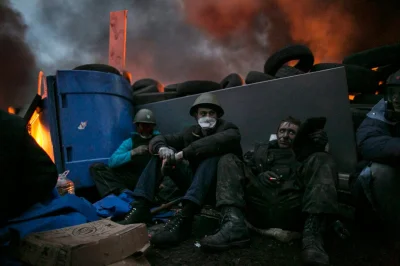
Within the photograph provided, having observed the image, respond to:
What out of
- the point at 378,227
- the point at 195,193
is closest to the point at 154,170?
the point at 195,193

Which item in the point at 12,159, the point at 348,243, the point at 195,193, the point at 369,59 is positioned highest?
the point at 369,59

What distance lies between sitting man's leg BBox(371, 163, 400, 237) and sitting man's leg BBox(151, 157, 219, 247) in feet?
4.13

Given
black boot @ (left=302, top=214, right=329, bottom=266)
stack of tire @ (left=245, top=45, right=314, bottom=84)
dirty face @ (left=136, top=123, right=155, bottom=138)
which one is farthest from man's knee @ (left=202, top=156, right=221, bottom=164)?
stack of tire @ (left=245, top=45, right=314, bottom=84)

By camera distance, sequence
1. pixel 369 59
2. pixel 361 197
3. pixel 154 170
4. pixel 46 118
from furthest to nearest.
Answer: pixel 369 59 → pixel 46 118 → pixel 154 170 → pixel 361 197

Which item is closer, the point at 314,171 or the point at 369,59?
the point at 314,171

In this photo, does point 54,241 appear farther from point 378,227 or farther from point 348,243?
point 378,227

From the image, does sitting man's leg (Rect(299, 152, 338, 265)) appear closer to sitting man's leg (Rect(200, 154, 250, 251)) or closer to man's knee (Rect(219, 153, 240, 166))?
sitting man's leg (Rect(200, 154, 250, 251))

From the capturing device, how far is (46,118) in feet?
13.3

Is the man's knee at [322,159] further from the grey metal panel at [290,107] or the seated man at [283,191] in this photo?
the grey metal panel at [290,107]

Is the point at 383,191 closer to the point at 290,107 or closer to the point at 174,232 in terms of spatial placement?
the point at 174,232

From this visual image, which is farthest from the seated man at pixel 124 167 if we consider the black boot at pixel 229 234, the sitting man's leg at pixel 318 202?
the sitting man's leg at pixel 318 202

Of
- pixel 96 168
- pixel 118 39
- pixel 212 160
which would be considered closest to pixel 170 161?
pixel 212 160

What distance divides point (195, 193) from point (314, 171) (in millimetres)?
970

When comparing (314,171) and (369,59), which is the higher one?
(369,59)
